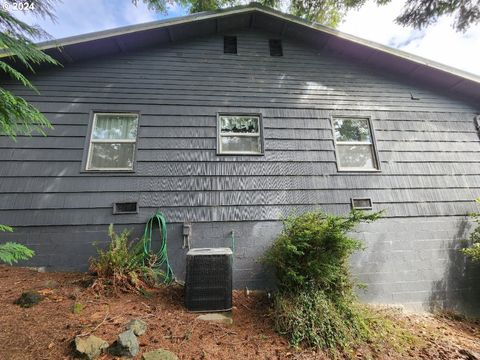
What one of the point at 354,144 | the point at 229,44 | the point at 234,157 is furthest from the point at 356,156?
the point at 229,44

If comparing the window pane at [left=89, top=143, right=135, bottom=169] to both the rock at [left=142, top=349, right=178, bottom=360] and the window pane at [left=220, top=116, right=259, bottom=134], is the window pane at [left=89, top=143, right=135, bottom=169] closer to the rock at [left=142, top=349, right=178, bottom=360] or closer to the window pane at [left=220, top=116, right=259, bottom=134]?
the window pane at [left=220, top=116, right=259, bottom=134]

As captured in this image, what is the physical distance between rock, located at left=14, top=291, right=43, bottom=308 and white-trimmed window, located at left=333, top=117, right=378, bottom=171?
4.87 metres

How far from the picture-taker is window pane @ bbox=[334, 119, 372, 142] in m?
4.87

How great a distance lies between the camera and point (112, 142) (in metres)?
4.32

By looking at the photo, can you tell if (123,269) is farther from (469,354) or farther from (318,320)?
(469,354)

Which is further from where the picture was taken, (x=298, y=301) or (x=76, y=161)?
(x=76, y=161)

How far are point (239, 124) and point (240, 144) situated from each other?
437 millimetres

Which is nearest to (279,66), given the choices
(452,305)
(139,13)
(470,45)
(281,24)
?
(281,24)

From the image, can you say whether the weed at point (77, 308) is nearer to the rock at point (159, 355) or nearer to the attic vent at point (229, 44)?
the rock at point (159, 355)

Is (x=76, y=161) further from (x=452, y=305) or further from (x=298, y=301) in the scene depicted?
(x=452, y=305)

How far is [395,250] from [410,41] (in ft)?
16.8

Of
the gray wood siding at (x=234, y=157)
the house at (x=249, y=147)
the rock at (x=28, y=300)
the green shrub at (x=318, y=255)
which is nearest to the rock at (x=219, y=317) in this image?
the green shrub at (x=318, y=255)

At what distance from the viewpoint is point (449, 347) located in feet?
9.71

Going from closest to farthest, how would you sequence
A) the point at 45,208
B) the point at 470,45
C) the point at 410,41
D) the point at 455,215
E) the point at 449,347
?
the point at 449,347 < the point at 45,208 < the point at 455,215 < the point at 470,45 < the point at 410,41
